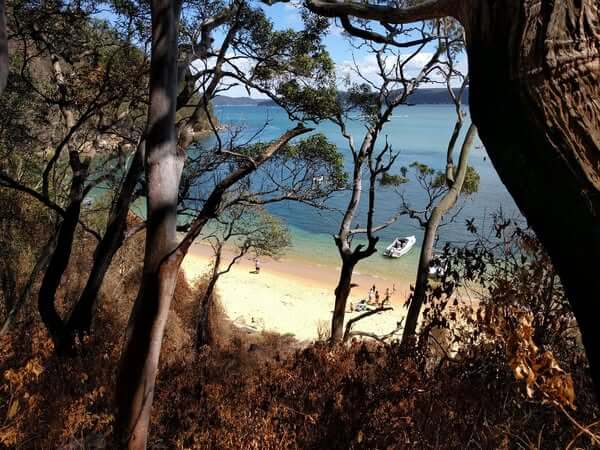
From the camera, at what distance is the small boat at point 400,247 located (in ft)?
70.2

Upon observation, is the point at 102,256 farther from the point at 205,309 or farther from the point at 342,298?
the point at 205,309

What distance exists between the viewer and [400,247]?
2153 centimetres

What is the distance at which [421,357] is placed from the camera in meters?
3.81

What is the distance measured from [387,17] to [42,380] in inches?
126

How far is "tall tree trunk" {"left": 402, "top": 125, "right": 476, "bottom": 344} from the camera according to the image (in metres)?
→ 5.44

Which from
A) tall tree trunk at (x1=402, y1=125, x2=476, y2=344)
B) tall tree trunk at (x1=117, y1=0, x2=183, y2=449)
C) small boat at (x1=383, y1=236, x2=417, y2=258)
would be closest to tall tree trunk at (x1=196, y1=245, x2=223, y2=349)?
tall tree trunk at (x1=402, y1=125, x2=476, y2=344)

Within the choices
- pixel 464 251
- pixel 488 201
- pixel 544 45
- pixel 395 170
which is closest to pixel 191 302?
pixel 464 251

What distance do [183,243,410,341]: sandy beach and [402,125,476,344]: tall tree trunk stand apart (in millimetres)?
7841

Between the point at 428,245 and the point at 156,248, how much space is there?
3.96 meters

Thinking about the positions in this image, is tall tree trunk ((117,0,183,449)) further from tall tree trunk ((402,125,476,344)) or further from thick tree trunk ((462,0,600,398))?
tall tree trunk ((402,125,476,344))

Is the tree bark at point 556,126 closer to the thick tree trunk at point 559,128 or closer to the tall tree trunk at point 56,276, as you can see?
the thick tree trunk at point 559,128

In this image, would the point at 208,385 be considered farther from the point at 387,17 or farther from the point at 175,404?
the point at 387,17

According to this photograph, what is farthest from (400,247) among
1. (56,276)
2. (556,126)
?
(556,126)

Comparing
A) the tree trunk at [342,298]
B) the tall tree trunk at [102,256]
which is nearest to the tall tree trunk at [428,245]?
the tree trunk at [342,298]
